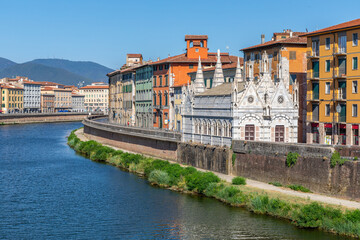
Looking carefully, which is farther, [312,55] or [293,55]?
[293,55]

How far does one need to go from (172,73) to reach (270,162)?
49.0 meters

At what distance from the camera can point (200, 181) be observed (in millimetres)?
49125

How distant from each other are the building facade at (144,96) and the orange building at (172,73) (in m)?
2.75

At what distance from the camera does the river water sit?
37281 millimetres

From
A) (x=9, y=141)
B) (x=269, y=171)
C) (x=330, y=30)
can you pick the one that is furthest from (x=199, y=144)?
(x=9, y=141)

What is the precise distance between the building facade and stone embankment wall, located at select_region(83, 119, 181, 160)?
919 cm

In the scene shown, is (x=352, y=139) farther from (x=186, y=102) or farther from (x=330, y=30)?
(x=186, y=102)

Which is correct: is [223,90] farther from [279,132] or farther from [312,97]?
[312,97]

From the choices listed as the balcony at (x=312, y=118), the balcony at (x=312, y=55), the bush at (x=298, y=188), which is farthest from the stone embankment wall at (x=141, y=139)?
the bush at (x=298, y=188)

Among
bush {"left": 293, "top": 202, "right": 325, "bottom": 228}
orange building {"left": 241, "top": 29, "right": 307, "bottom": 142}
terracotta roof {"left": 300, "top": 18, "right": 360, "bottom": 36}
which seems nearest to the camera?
bush {"left": 293, "top": 202, "right": 325, "bottom": 228}

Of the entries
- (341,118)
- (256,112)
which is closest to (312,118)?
(341,118)

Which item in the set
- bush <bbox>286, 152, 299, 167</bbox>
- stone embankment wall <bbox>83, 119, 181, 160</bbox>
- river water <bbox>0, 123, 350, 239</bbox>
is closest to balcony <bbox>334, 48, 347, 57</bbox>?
bush <bbox>286, 152, 299, 167</bbox>

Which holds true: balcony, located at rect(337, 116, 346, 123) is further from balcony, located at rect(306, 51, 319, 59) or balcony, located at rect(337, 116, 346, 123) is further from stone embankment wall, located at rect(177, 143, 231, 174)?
stone embankment wall, located at rect(177, 143, 231, 174)

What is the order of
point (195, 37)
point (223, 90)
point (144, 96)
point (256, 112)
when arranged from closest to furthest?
point (256, 112) < point (223, 90) < point (195, 37) < point (144, 96)
